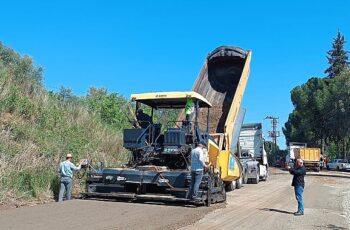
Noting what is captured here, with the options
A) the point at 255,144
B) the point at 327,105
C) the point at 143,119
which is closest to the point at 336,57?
the point at 327,105

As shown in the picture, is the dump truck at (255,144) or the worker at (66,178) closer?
the worker at (66,178)

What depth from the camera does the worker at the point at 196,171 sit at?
11.6 metres

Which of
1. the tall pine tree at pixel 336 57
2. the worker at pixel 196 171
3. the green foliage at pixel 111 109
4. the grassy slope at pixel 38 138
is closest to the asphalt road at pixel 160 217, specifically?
the worker at pixel 196 171

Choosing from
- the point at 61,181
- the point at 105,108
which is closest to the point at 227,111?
the point at 61,181

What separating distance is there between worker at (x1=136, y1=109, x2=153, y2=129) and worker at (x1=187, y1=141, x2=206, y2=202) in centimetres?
233

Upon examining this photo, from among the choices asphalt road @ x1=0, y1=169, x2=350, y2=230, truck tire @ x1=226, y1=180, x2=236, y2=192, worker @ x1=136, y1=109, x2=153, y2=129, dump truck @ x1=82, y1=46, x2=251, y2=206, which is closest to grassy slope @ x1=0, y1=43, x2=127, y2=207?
asphalt road @ x1=0, y1=169, x2=350, y2=230

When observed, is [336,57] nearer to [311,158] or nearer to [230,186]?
[311,158]

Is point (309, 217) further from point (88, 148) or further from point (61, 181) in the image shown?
point (88, 148)

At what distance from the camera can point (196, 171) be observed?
1168 cm

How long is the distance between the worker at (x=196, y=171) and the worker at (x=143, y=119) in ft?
7.65

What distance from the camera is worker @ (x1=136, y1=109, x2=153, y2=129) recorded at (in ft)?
45.5

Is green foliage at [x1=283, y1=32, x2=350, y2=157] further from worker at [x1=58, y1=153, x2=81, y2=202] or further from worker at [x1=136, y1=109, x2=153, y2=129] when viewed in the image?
worker at [x1=58, y1=153, x2=81, y2=202]

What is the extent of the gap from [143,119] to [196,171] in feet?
10.2

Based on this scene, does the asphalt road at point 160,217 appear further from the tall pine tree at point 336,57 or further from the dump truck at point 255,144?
the tall pine tree at point 336,57
